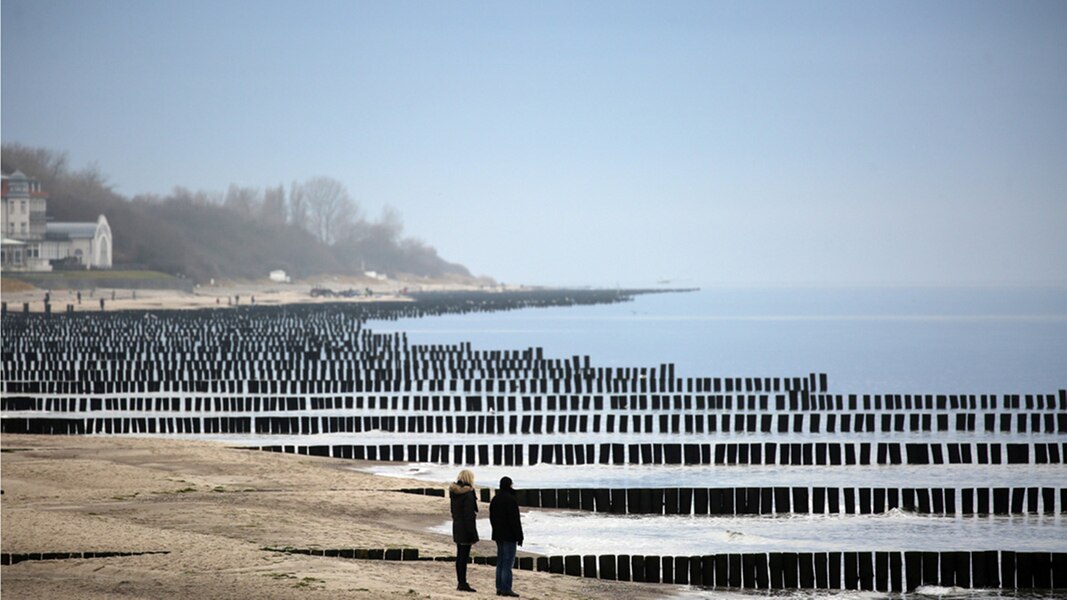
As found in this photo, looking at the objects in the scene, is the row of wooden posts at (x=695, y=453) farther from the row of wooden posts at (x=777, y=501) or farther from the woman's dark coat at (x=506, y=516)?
the woman's dark coat at (x=506, y=516)

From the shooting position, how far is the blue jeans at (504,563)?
1659 cm

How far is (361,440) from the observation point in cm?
3931

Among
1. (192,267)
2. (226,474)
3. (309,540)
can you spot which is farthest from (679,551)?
(192,267)

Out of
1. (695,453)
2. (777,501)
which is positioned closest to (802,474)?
(695,453)

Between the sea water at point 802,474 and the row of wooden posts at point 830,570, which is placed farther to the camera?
the sea water at point 802,474

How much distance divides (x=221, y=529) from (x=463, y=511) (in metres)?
6.17

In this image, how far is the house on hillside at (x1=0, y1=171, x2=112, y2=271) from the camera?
150 m

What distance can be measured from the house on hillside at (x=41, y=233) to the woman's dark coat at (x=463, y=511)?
464ft

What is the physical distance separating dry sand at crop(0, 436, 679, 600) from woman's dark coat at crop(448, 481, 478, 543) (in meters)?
0.87

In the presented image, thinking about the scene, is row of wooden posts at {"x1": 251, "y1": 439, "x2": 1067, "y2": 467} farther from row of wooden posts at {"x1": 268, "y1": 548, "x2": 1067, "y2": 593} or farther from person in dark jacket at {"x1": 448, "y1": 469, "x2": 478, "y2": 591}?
person in dark jacket at {"x1": 448, "y1": 469, "x2": 478, "y2": 591}

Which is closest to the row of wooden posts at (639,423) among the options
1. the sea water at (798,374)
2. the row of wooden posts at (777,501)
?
the sea water at (798,374)

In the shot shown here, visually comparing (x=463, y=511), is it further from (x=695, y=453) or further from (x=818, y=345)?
(x=818, y=345)

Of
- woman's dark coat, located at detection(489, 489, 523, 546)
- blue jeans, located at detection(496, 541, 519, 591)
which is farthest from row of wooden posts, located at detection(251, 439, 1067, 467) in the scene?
woman's dark coat, located at detection(489, 489, 523, 546)

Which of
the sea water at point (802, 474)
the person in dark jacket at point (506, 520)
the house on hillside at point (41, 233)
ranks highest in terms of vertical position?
the house on hillside at point (41, 233)
